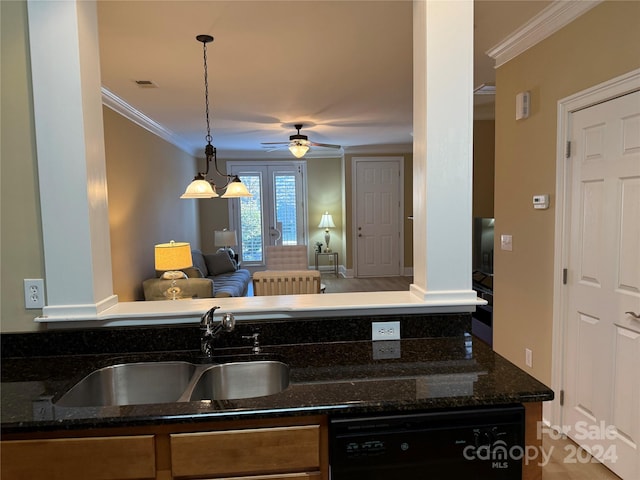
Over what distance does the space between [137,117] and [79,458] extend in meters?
4.20

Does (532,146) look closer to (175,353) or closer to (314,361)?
(314,361)

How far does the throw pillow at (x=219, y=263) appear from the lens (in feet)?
20.8

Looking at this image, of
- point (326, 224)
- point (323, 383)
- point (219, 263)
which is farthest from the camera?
point (326, 224)

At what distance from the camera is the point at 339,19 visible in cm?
240

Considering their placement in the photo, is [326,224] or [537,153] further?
[326,224]

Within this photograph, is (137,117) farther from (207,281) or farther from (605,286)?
(605,286)

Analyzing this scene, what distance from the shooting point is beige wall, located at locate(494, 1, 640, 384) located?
203 centimetres

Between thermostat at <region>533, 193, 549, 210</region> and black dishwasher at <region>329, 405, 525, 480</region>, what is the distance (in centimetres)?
177

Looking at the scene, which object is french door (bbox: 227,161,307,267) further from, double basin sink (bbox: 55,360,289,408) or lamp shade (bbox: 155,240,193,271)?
double basin sink (bbox: 55,360,289,408)

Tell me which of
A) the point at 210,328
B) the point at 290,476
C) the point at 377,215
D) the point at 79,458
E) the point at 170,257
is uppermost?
the point at 377,215

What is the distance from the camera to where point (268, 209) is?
8.10 meters

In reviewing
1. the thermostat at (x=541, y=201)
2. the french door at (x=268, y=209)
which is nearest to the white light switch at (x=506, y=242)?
the thermostat at (x=541, y=201)

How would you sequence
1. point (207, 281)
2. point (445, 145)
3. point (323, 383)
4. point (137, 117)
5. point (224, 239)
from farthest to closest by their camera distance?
1. point (224, 239)
2. point (137, 117)
3. point (207, 281)
4. point (445, 145)
5. point (323, 383)

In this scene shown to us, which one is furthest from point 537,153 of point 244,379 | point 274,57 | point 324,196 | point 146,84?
point 324,196
